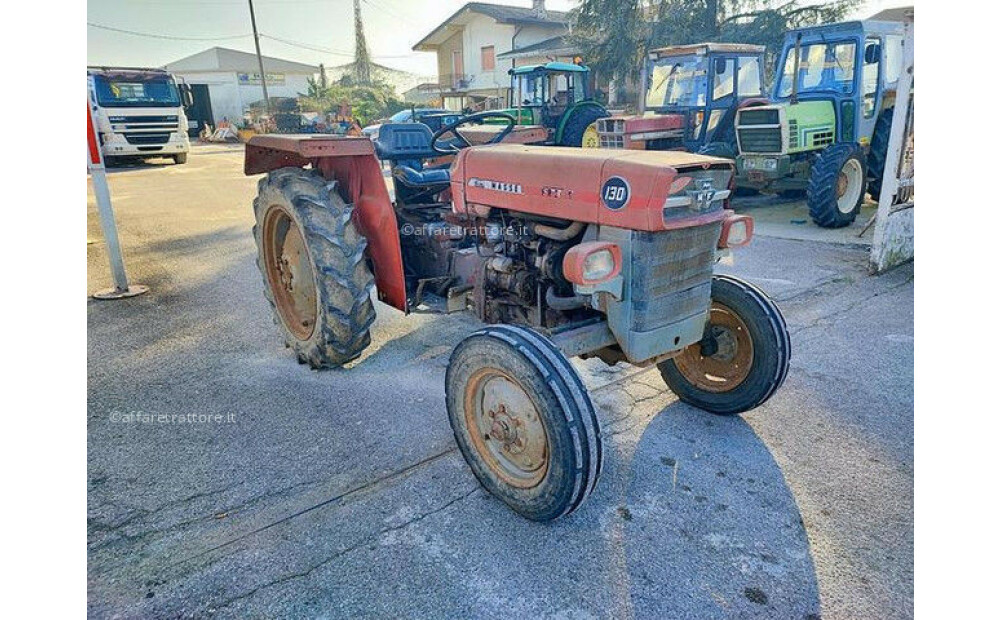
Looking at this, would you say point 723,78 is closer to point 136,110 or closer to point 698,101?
point 698,101

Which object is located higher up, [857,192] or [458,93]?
[458,93]

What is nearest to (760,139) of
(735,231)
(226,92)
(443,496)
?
(735,231)

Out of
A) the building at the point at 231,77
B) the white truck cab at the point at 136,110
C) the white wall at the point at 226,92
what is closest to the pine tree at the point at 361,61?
the building at the point at 231,77

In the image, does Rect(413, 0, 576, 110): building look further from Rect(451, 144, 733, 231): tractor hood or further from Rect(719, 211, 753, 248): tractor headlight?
Rect(719, 211, 753, 248): tractor headlight

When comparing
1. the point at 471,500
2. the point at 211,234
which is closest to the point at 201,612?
the point at 471,500

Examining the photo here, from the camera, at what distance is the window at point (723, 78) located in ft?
29.7

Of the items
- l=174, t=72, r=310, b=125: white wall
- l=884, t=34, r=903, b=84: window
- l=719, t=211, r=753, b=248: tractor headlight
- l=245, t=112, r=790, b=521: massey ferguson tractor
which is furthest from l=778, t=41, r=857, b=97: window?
l=174, t=72, r=310, b=125: white wall

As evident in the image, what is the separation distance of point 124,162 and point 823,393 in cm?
1842

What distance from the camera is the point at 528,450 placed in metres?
2.24

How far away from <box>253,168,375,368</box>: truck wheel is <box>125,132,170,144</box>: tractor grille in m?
13.4

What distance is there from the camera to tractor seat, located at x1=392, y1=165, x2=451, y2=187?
383cm

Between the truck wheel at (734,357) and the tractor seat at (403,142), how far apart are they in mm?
2069

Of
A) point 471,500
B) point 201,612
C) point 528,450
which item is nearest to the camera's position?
point 201,612

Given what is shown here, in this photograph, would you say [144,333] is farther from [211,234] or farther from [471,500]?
[211,234]
